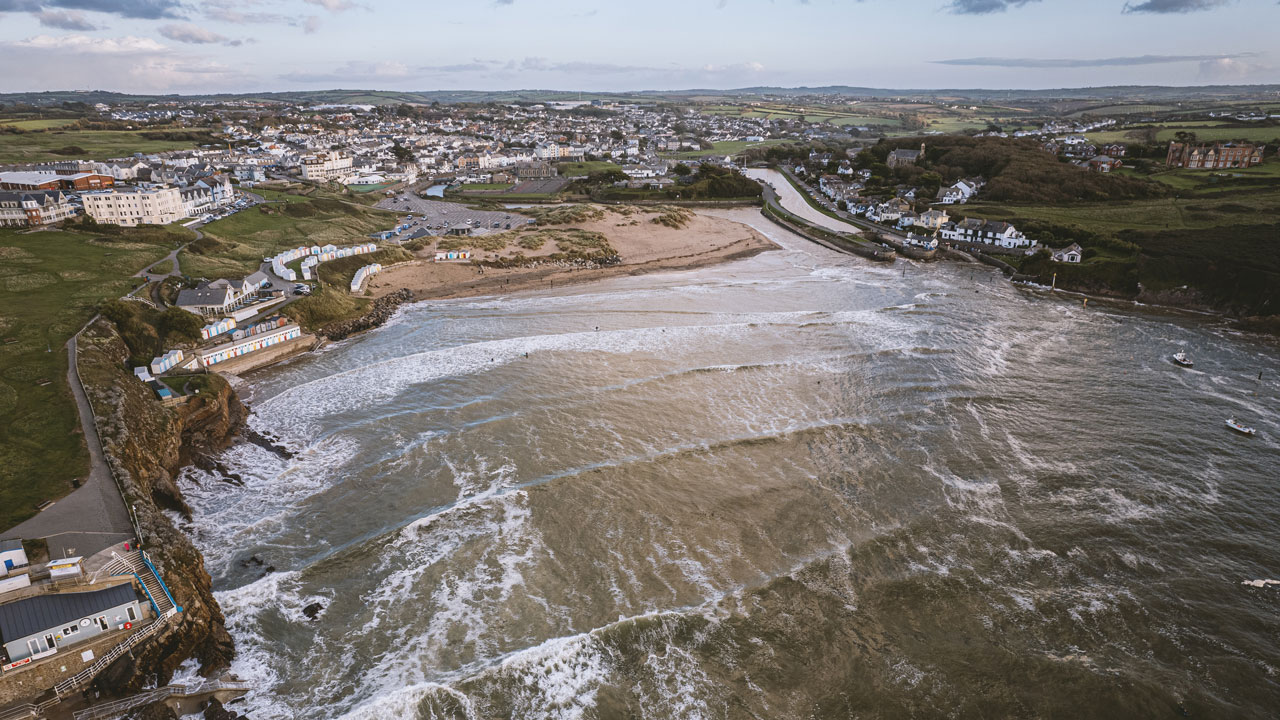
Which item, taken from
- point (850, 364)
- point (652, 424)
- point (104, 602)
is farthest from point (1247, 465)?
point (104, 602)

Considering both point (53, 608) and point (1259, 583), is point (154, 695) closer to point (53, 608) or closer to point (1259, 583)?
point (53, 608)

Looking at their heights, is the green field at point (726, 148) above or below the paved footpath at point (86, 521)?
above

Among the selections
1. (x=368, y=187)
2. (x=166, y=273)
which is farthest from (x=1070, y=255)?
(x=368, y=187)

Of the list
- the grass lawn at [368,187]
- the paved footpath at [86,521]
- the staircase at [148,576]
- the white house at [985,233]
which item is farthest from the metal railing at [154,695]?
the grass lawn at [368,187]

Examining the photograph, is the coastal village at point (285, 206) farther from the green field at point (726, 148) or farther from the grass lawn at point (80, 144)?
the grass lawn at point (80, 144)

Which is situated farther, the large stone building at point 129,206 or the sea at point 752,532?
the large stone building at point 129,206

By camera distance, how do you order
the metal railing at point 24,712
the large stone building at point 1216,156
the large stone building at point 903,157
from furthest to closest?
the large stone building at point 903,157 < the large stone building at point 1216,156 < the metal railing at point 24,712
